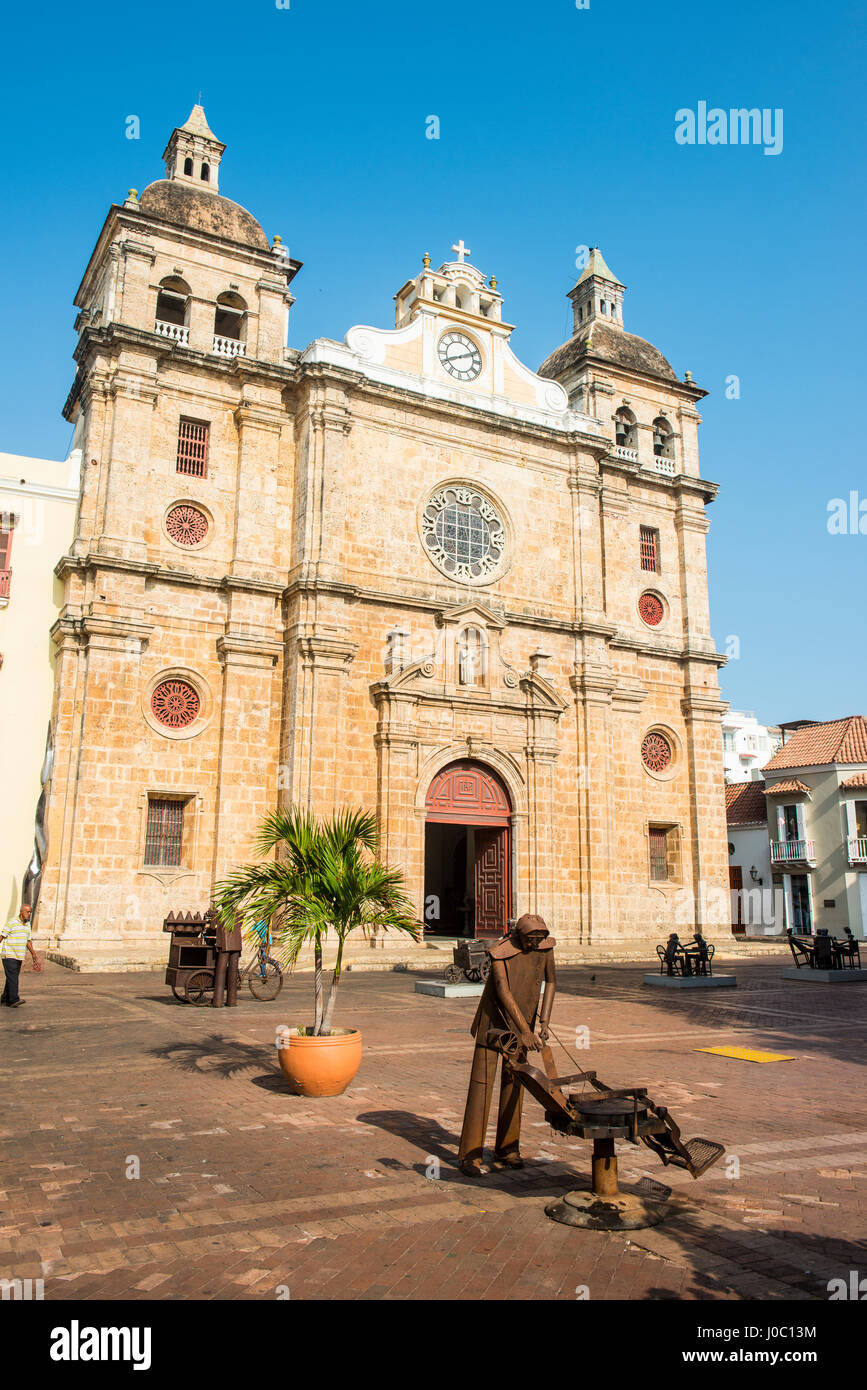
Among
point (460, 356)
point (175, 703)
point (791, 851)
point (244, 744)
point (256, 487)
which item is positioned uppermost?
point (460, 356)

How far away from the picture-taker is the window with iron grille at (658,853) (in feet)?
98.6

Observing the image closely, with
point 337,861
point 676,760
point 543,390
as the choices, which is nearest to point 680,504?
point 543,390

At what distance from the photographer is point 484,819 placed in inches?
1027

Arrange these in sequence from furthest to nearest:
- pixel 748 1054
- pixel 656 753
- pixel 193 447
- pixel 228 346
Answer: pixel 656 753, pixel 228 346, pixel 193 447, pixel 748 1054

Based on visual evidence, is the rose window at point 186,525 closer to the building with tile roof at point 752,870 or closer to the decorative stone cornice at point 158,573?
the decorative stone cornice at point 158,573

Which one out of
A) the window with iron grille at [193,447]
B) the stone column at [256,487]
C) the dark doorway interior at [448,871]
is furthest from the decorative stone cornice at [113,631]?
the dark doorway interior at [448,871]

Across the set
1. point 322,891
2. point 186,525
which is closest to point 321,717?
point 186,525

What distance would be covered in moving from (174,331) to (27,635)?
29.2 feet

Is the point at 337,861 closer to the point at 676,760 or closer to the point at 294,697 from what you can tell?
the point at 294,697

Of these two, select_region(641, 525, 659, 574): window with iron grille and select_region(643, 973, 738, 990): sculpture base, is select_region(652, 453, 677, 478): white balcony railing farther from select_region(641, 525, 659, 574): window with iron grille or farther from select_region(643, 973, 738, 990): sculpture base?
select_region(643, 973, 738, 990): sculpture base

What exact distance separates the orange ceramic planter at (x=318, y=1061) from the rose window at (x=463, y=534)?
746 inches

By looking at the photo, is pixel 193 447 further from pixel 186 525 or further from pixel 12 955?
pixel 12 955

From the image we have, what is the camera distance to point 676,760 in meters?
30.9

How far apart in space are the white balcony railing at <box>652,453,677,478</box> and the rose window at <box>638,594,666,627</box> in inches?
177
